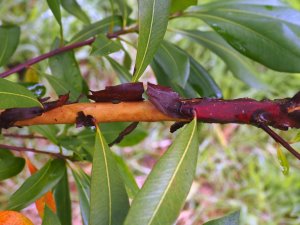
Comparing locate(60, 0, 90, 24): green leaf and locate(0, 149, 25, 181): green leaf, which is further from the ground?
locate(60, 0, 90, 24): green leaf

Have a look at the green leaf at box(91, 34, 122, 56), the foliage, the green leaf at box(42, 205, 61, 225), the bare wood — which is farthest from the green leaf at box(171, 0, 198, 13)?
the green leaf at box(42, 205, 61, 225)

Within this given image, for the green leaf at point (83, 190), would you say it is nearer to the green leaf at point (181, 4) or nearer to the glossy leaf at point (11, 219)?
the glossy leaf at point (11, 219)

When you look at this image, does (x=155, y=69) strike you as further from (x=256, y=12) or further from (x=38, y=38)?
(x=38, y=38)

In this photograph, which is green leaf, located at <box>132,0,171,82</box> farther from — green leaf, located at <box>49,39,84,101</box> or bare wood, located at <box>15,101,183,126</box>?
green leaf, located at <box>49,39,84,101</box>

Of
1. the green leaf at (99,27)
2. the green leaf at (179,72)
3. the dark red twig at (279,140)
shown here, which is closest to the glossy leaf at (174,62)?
the green leaf at (179,72)

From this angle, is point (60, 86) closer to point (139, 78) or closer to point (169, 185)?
point (139, 78)

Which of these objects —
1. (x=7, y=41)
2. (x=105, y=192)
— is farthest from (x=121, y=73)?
(x=105, y=192)
